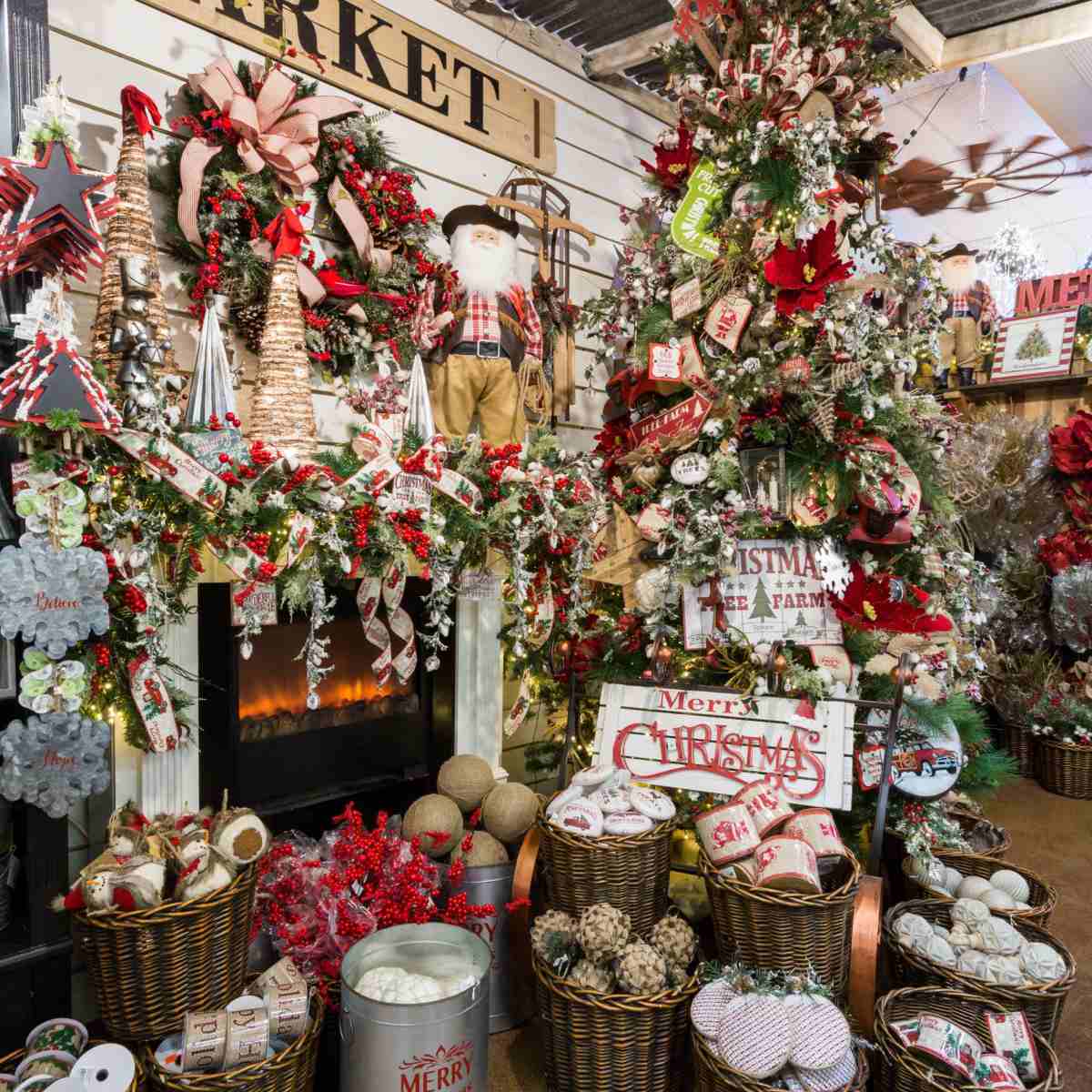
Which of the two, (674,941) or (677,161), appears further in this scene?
(677,161)

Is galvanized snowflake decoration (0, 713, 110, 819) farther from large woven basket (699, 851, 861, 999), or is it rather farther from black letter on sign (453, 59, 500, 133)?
black letter on sign (453, 59, 500, 133)

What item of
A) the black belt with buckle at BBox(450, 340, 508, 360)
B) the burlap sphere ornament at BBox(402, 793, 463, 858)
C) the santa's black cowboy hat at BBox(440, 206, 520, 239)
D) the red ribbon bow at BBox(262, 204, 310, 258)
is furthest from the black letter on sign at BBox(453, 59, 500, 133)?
the burlap sphere ornament at BBox(402, 793, 463, 858)

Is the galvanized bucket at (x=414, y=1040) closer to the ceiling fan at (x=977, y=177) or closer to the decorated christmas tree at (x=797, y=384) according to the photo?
the decorated christmas tree at (x=797, y=384)

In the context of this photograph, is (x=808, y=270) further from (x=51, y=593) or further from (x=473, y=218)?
(x=51, y=593)

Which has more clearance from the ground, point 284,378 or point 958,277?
point 958,277

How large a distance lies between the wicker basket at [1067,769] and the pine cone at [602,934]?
136 inches

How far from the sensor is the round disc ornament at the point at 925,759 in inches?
91.2

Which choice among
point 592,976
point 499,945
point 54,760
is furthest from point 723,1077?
point 54,760

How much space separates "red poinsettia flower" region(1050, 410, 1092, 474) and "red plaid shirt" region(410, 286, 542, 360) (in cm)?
323

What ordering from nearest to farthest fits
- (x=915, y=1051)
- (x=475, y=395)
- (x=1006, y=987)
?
(x=915, y=1051) → (x=1006, y=987) → (x=475, y=395)

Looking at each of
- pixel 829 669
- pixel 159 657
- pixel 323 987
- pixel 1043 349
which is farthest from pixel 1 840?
pixel 1043 349

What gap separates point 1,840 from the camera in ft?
6.19

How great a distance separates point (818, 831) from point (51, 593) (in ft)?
5.81

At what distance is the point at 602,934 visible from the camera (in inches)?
72.1
